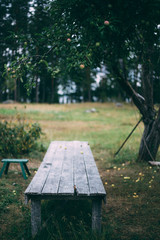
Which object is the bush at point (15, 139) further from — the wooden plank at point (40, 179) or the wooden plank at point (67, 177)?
the wooden plank at point (40, 179)

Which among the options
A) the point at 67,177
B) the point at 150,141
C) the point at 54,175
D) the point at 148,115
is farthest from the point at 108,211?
the point at 148,115

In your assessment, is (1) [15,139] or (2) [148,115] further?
(1) [15,139]

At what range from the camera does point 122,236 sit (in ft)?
10.4

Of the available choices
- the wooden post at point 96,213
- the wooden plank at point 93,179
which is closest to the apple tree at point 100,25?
the wooden plank at point 93,179

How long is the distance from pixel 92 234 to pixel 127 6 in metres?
2.60

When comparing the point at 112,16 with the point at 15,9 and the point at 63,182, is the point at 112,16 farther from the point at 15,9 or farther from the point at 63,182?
the point at 15,9

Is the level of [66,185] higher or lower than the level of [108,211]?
higher

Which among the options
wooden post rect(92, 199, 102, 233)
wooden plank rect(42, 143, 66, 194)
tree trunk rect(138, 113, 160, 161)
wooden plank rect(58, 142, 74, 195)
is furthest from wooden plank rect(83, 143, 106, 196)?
tree trunk rect(138, 113, 160, 161)

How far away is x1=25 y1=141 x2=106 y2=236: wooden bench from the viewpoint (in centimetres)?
290

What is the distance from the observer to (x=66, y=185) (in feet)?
10.4

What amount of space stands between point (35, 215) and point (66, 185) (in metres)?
0.53

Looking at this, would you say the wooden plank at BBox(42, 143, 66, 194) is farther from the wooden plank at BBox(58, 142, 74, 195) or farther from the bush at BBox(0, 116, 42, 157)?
the bush at BBox(0, 116, 42, 157)

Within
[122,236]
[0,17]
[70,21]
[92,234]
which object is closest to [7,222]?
[92,234]

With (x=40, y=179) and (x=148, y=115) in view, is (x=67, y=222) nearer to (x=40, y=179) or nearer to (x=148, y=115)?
(x=40, y=179)
